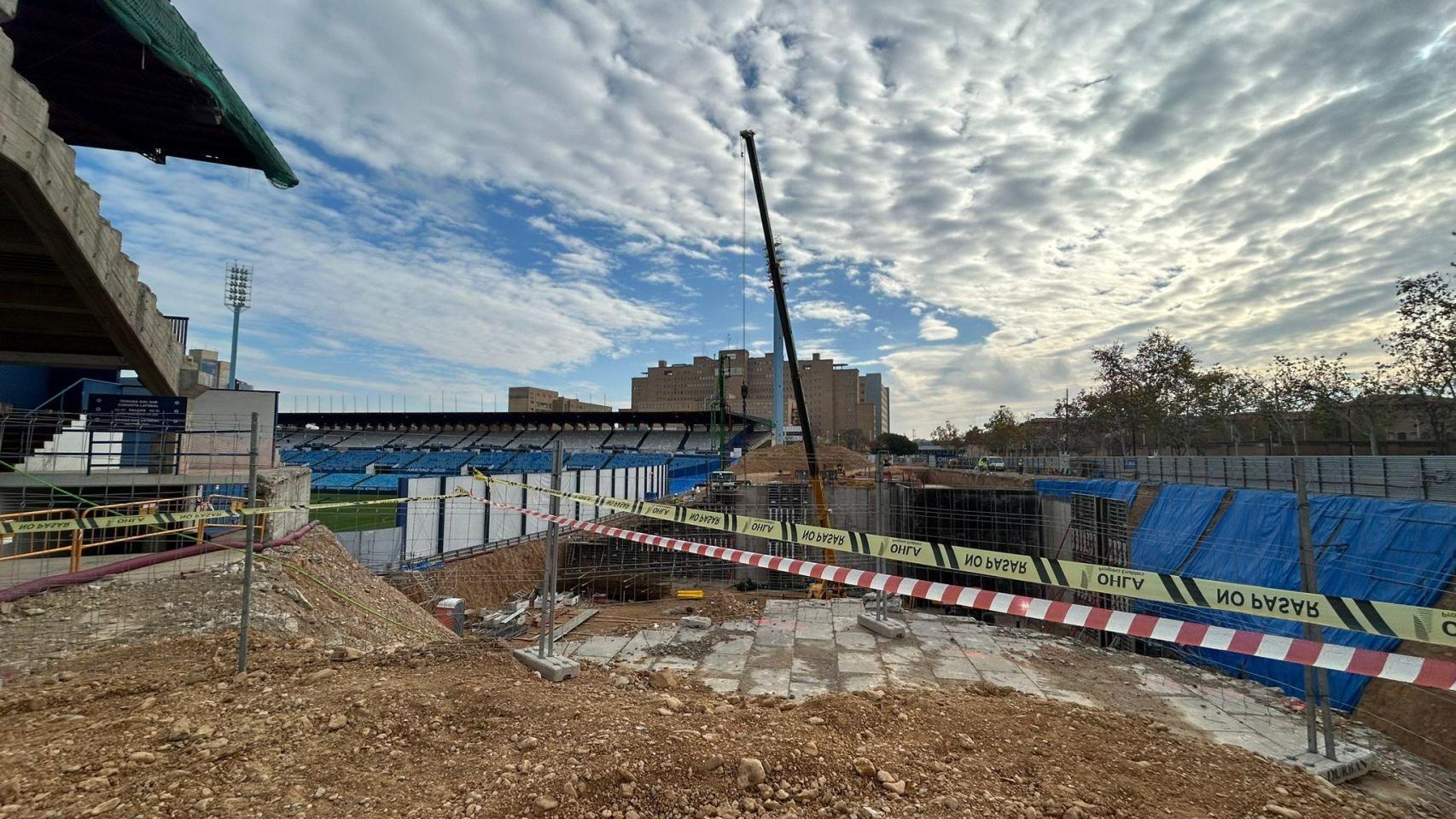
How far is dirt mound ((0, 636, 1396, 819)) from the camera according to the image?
3.22 m

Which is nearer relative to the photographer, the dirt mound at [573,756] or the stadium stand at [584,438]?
the dirt mound at [573,756]

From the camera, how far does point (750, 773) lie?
343 cm

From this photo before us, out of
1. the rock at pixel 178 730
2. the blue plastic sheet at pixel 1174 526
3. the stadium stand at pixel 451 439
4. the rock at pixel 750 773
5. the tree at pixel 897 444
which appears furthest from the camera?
the tree at pixel 897 444

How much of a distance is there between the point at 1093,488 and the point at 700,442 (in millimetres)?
49445

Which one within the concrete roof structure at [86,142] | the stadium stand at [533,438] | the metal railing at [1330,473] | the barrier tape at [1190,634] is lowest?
the barrier tape at [1190,634]

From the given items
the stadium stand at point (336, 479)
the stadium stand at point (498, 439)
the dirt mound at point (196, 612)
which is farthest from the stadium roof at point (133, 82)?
the stadium stand at point (498, 439)

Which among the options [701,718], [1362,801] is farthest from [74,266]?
[1362,801]

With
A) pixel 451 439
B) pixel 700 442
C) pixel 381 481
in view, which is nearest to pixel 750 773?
pixel 381 481

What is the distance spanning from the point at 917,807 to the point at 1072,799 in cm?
98

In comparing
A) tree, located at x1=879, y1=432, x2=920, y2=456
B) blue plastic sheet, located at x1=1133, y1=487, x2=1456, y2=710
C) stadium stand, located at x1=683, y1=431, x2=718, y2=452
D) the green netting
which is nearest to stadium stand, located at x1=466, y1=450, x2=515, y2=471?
the green netting

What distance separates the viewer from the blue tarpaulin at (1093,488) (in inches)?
605

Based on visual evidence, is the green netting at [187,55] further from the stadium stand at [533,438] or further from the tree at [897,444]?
the tree at [897,444]

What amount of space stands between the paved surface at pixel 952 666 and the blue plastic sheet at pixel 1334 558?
0.95 meters

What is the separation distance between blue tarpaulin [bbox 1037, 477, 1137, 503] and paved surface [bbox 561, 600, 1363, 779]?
6981 millimetres
